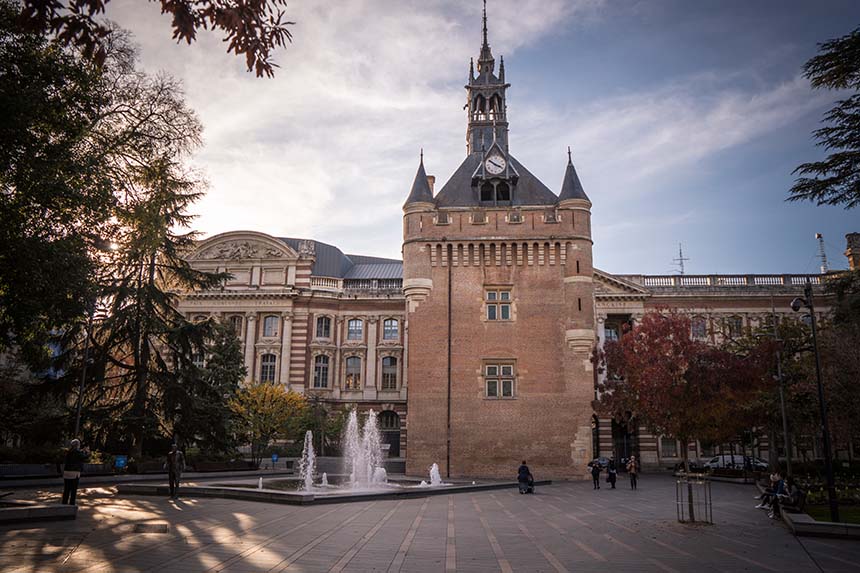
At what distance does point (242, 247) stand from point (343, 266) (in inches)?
547

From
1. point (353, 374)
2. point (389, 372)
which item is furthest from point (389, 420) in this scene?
point (353, 374)

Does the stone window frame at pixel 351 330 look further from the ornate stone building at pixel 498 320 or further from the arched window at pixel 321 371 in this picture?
the ornate stone building at pixel 498 320

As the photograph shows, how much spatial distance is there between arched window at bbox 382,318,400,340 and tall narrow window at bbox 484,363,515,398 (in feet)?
80.7

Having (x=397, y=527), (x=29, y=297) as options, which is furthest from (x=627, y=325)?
(x=29, y=297)

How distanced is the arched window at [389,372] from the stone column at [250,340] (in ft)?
36.6

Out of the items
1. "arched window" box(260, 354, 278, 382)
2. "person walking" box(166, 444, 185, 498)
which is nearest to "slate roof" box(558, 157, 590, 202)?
"person walking" box(166, 444, 185, 498)

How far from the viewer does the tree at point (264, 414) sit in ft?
141

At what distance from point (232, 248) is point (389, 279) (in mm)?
14537

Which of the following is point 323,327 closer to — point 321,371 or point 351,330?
point 351,330

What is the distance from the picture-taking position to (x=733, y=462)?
4256 centimetres

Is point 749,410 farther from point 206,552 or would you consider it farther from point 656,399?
point 206,552

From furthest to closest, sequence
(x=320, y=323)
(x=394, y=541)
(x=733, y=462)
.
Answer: (x=320, y=323) → (x=733, y=462) → (x=394, y=541)

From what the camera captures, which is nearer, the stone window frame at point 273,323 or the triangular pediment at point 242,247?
the stone window frame at point 273,323

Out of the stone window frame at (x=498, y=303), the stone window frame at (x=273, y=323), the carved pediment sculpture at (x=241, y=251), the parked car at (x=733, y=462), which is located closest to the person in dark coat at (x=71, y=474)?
the stone window frame at (x=498, y=303)
